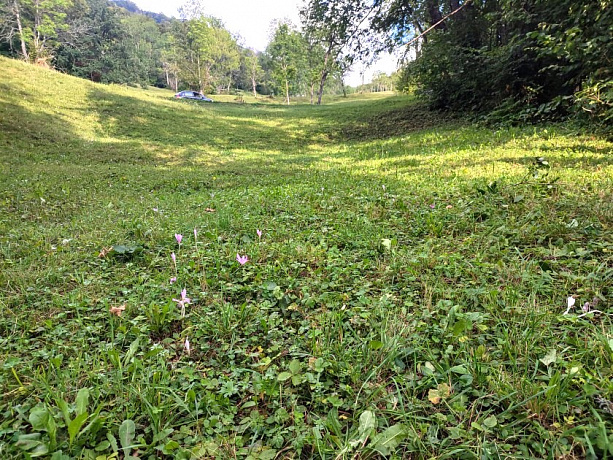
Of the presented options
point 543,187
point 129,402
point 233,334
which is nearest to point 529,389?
point 233,334

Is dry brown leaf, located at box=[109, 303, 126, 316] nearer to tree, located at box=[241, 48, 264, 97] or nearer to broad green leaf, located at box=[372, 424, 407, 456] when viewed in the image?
broad green leaf, located at box=[372, 424, 407, 456]

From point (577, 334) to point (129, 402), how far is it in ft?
7.98

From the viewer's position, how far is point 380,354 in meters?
1.85

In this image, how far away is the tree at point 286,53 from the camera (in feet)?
168

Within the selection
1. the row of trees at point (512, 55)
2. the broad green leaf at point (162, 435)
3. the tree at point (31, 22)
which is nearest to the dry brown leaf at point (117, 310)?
the broad green leaf at point (162, 435)

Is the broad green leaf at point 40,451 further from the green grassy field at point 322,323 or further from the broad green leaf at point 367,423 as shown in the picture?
the broad green leaf at point 367,423

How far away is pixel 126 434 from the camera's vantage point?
4.70 feet

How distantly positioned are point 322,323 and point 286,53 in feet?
190

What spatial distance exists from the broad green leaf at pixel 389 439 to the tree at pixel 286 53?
2183 inches

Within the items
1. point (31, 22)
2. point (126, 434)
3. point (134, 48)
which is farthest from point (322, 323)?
point (134, 48)

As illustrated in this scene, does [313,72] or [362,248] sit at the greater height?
[313,72]

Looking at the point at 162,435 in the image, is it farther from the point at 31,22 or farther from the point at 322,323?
the point at 31,22

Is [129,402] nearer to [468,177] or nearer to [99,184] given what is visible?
[468,177]

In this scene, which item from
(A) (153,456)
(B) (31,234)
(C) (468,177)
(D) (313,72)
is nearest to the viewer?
(A) (153,456)
